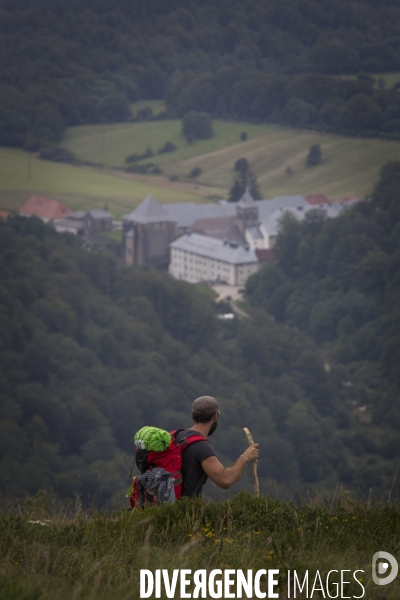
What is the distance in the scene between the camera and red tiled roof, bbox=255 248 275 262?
310 feet

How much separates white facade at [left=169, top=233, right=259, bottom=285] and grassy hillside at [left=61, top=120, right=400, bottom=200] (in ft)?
56.3

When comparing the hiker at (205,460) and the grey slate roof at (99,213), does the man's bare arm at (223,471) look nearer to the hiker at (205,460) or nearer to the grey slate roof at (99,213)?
the hiker at (205,460)

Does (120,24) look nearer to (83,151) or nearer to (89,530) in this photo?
(83,151)

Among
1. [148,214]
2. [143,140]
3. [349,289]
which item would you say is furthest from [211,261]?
[143,140]

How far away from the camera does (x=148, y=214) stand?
10244 centimetres

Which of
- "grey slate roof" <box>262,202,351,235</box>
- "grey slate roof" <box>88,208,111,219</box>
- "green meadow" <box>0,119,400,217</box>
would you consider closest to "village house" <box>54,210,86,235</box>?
"grey slate roof" <box>88,208,111,219</box>

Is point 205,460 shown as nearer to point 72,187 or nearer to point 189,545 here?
point 189,545

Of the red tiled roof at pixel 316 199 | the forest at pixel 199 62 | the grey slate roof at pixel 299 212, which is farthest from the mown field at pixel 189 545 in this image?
the forest at pixel 199 62

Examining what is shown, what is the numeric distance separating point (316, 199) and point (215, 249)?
20.1 meters

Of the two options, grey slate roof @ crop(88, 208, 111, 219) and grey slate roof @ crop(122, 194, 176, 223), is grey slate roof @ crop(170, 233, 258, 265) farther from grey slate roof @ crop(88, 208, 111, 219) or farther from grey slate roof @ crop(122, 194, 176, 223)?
grey slate roof @ crop(88, 208, 111, 219)

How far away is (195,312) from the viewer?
79000mm

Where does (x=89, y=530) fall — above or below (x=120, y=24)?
below

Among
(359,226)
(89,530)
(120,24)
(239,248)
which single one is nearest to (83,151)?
(239,248)

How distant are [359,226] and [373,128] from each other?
33365mm
